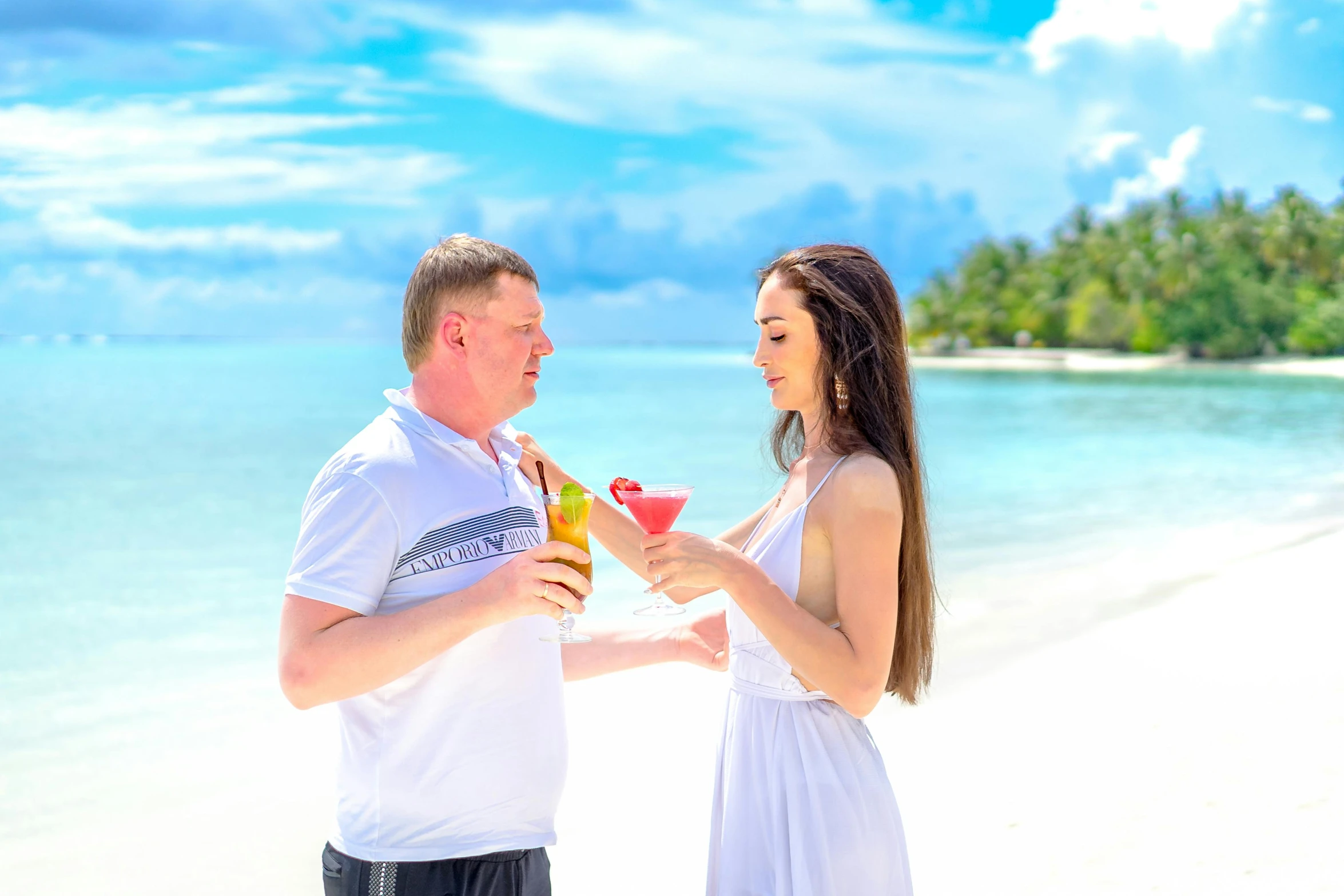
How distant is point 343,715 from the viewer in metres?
2.38

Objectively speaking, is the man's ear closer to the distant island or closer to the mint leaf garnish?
the mint leaf garnish

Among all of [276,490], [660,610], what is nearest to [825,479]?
[660,610]

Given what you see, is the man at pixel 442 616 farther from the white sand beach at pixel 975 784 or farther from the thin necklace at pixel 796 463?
the white sand beach at pixel 975 784

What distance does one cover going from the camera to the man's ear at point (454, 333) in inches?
99.3

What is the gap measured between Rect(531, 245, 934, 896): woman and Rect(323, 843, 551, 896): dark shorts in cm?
49

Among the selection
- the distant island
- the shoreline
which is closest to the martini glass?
the shoreline

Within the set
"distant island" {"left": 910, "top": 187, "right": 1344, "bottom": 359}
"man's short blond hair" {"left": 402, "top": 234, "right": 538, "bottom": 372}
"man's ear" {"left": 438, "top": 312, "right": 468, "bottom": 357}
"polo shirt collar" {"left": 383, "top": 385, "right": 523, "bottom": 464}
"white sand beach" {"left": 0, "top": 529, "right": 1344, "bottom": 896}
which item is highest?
"distant island" {"left": 910, "top": 187, "right": 1344, "bottom": 359}

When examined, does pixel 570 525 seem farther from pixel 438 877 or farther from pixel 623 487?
pixel 438 877

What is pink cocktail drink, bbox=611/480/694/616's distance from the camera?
102 inches

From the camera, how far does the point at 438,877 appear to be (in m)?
2.28

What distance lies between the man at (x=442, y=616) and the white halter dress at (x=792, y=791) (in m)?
0.44

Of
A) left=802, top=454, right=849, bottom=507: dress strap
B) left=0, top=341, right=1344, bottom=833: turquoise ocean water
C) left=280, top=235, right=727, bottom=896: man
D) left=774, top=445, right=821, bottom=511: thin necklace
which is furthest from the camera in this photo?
left=0, top=341, right=1344, bottom=833: turquoise ocean water

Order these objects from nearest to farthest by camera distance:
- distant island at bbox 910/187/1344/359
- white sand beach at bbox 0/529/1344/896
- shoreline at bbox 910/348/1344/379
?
white sand beach at bbox 0/529/1344/896 → shoreline at bbox 910/348/1344/379 → distant island at bbox 910/187/1344/359

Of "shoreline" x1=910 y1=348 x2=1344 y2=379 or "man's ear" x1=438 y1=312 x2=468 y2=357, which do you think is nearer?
"man's ear" x1=438 y1=312 x2=468 y2=357
